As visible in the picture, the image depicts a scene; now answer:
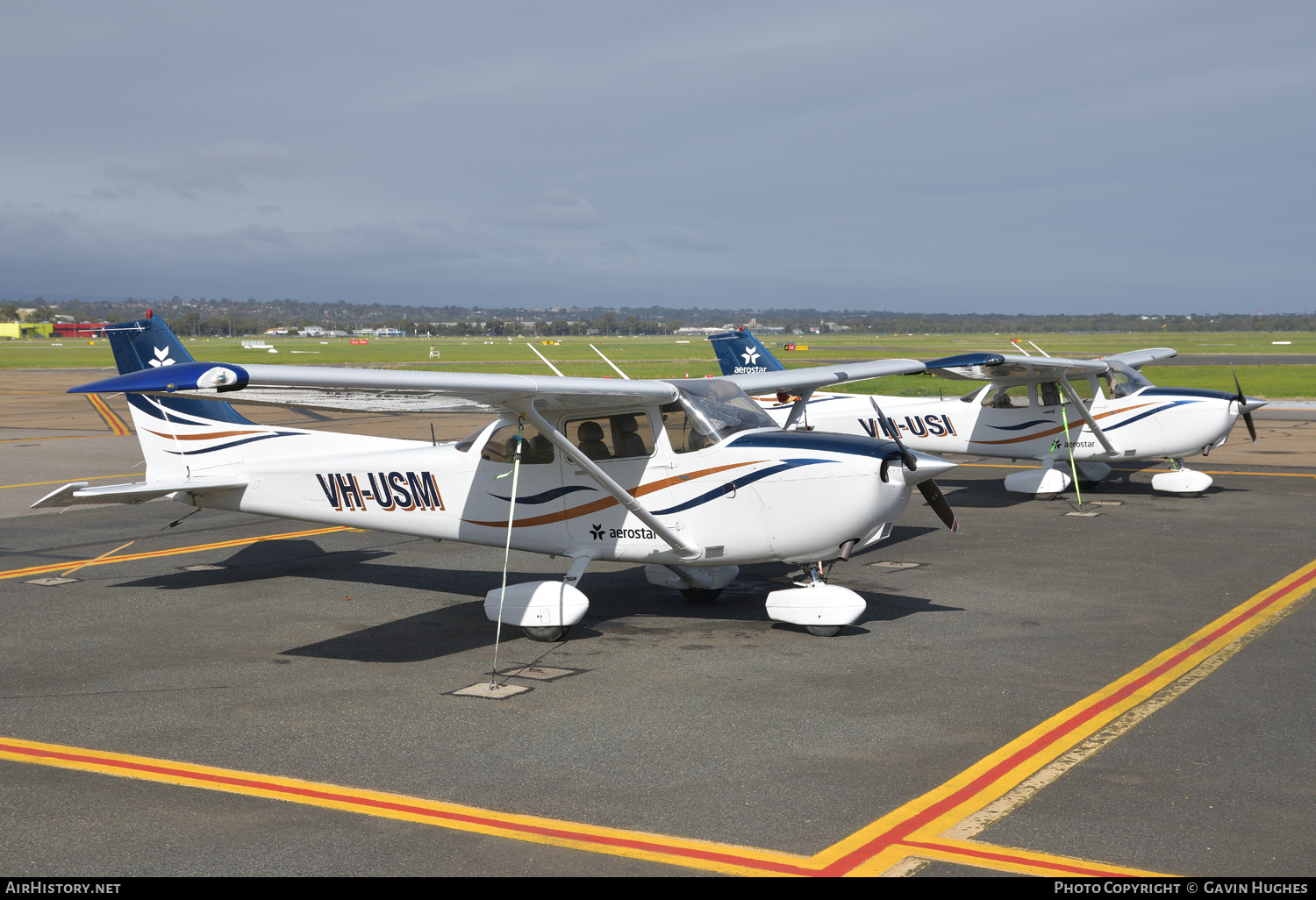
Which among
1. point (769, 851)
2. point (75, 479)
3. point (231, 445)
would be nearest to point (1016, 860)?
point (769, 851)

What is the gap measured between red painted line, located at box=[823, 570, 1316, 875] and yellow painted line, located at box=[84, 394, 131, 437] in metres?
23.2

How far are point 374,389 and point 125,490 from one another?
401cm

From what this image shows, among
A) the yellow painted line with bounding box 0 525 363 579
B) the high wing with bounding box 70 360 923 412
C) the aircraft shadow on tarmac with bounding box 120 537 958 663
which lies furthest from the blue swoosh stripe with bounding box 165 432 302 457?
the high wing with bounding box 70 360 923 412

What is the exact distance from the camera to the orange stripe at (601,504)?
918 cm

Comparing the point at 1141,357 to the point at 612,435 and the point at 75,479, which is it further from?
the point at 75,479

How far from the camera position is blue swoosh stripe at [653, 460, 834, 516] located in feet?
29.2

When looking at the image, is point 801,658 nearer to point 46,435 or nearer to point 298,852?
point 298,852

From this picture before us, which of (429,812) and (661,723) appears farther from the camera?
(661,723)

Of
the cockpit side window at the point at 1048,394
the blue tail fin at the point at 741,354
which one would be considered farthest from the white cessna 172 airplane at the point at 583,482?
the cockpit side window at the point at 1048,394

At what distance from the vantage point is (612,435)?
948cm

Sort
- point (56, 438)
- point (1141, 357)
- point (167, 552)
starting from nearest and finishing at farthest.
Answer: point (167, 552) → point (1141, 357) → point (56, 438)

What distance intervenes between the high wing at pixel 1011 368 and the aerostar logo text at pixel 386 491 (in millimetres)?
7753

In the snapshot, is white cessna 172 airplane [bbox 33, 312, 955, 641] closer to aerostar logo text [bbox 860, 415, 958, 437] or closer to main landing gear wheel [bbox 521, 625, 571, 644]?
main landing gear wheel [bbox 521, 625, 571, 644]
